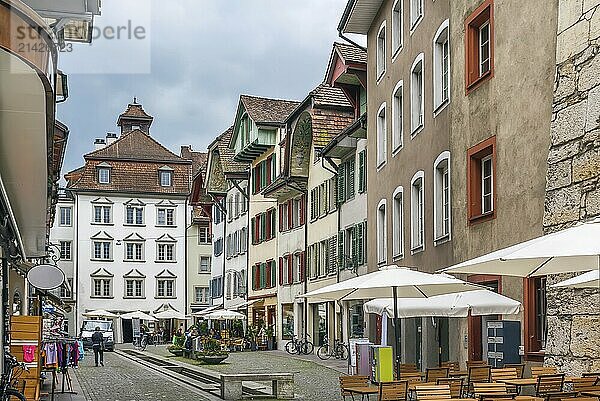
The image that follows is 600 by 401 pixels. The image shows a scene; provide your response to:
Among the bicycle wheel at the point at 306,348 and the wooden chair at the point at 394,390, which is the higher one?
the wooden chair at the point at 394,390

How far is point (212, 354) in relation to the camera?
124 feet

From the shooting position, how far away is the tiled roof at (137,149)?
266ft

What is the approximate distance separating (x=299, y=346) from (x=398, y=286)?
3071 centimetres

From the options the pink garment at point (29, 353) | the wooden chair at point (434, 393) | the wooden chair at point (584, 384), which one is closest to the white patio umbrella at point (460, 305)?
the wooden chair at point (584, 384)

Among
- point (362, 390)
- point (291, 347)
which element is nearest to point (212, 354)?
point (291, 347)

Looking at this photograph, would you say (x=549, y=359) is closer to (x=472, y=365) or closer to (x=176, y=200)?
(x=472, y=365)

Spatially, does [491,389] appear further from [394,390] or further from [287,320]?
[287,320]

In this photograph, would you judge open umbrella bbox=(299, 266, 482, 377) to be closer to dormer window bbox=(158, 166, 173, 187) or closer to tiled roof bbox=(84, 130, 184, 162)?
dormer window bbox=(158, 166, 173, 187)

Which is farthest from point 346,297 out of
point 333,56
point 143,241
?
point 143,241

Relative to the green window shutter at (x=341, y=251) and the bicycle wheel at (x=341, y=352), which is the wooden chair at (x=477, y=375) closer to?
the bicycle wheel at (x=341, y=352)

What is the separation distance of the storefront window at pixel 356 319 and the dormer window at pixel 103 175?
42.7 meters

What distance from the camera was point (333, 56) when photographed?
125 feet

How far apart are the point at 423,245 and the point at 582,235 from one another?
15279mm

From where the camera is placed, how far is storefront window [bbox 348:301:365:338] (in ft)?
128
